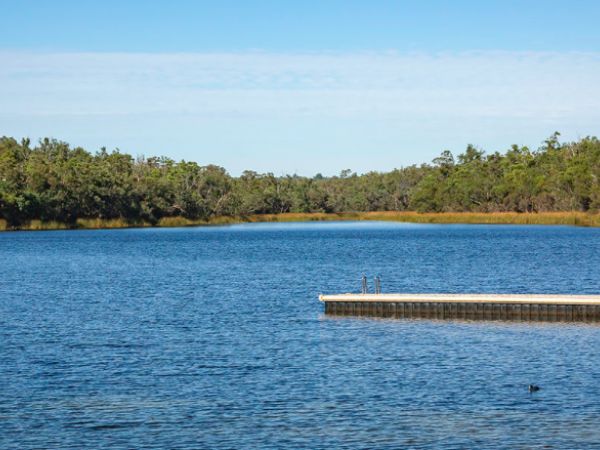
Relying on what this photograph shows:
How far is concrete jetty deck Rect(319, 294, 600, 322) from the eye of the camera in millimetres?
48812

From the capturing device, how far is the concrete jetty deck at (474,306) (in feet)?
160

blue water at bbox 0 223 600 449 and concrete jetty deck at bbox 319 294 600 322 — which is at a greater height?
concrete jetty deck at bbox 319 294 600 322

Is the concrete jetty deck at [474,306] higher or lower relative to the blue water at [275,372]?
higher

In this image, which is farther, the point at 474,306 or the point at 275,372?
the point at 474,306

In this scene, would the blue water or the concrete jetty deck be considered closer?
the blue water

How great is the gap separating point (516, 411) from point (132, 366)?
50.0 ft

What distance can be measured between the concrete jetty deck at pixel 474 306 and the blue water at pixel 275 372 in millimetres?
1688

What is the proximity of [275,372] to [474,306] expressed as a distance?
56.5 ft

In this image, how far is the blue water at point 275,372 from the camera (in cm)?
2802

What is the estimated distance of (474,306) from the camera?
5053 cm

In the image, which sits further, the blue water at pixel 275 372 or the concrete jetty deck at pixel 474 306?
the concrete jetty deck at pixel 474 306

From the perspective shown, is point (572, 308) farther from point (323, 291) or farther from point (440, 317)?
point (323, 291)

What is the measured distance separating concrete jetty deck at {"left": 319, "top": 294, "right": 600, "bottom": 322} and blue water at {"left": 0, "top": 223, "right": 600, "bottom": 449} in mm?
1688

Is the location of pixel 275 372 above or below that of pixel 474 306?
below
